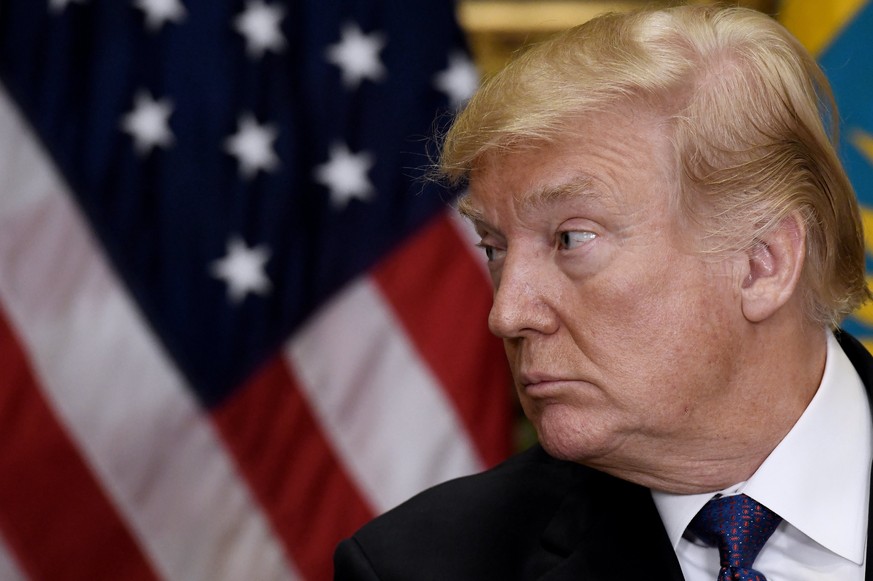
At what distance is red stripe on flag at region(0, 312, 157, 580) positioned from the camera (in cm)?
289

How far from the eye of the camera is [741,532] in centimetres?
168

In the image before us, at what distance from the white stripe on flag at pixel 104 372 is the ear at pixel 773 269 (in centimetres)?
173

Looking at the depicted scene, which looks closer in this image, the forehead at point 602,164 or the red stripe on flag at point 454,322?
the forehead at point 602,164

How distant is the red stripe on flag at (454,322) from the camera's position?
10.1 ft

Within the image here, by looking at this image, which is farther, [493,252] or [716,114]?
[493,252]

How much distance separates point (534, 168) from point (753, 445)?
54cm

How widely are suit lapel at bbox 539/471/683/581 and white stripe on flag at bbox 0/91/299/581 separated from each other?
1.33 meters

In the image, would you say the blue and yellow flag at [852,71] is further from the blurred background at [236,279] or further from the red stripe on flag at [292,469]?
the red stripe on flag at [292,469]

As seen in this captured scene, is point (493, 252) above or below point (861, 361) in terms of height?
above

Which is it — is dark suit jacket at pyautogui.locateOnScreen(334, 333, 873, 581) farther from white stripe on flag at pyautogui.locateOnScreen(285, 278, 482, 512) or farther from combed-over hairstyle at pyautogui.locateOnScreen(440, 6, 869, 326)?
white stripe on flag at pyautogui.locateOnScreen(285, 278, 482, 512)

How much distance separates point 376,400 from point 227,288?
0.51 metres

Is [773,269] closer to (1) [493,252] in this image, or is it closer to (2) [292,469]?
(1) [493,252]

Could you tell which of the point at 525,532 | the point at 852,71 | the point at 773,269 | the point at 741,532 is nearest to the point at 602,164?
the point at 773,269

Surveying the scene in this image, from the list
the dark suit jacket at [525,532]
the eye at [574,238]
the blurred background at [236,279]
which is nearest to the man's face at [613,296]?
the eye at [574,238]
